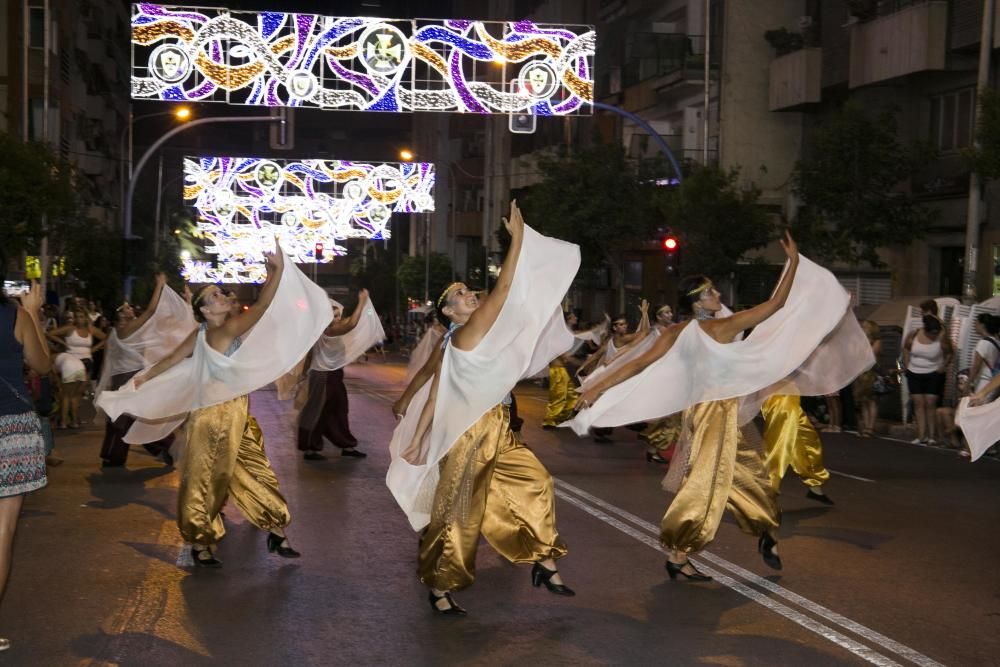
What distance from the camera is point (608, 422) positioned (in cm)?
818

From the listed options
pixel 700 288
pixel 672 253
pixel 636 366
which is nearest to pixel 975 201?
pixel 672 253

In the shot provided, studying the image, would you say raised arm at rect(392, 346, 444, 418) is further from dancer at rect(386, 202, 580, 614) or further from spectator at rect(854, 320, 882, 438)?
spectator at rect(854, 320, 882, 438)

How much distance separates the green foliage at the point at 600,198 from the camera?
38219 mm

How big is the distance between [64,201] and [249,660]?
2820cm

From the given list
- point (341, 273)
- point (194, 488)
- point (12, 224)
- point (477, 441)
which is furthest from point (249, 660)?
point (341, 273)

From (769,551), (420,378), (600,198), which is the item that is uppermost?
(600,198)

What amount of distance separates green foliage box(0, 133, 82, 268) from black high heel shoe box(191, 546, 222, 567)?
2275 centimetres

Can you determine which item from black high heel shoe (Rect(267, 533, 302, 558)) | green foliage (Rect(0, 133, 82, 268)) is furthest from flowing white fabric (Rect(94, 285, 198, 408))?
green foliage (Rect(0, 133, 82, 268))

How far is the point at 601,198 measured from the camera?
125ft

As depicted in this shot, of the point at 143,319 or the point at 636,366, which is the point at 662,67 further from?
the point at 636,366

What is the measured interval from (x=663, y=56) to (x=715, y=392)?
34.0 m

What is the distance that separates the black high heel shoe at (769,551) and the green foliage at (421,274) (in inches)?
2584

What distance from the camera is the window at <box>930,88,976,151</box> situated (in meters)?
27.5

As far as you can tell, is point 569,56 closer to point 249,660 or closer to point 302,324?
point 302,324
